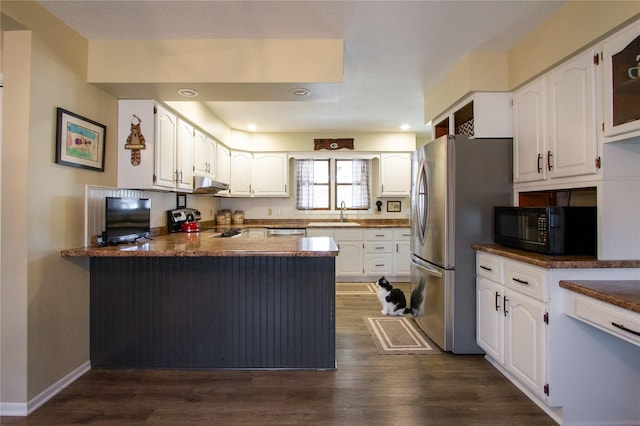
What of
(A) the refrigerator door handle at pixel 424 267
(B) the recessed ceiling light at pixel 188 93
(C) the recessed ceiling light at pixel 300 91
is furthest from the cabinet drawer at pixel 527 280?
(B) the recessed ceiling light at pixel 188 93

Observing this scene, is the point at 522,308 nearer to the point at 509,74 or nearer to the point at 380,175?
the point at 509,74

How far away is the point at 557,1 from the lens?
6.34 feet

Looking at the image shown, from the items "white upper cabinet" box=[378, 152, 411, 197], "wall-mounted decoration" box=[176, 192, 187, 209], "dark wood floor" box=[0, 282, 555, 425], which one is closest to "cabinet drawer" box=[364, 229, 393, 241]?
"white upper cabinet" box=[378, 152, 411, 197]

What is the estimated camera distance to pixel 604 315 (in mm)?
1432

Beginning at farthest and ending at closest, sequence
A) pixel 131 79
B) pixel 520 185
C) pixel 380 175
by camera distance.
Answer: pixel 380 175 → pixel 520 185 → pixel 131 79

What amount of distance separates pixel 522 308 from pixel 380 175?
3.43 meters

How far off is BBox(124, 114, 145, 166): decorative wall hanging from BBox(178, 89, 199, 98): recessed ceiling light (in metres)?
0.47

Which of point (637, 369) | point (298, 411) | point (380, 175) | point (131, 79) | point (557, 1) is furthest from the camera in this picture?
point (380, 175)

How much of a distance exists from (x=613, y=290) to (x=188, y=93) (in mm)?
2985

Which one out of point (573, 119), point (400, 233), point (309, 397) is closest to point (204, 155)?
point (309, 397)

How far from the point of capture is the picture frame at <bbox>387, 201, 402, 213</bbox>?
17.8 ft

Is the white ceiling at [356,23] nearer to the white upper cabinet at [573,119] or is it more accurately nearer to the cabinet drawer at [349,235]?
the white upper cabinet at [573,119]

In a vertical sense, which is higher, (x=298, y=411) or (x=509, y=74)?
(x=509, y=74)

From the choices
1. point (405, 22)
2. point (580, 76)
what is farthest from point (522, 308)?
point (405, 22)
